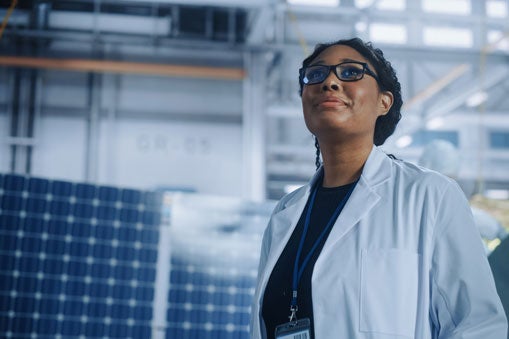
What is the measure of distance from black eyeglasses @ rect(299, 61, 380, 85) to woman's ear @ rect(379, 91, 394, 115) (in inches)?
3.4

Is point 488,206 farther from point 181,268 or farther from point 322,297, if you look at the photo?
point 322,297

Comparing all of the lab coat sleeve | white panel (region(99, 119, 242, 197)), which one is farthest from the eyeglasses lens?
white panel (region(99, 119, 242, 197))

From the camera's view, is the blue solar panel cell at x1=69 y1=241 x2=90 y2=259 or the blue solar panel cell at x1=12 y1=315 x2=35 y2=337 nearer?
the blue solar panel cell at x1=12 y1=315 x2=35 y2=337

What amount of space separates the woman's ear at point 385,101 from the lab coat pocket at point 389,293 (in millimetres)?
544

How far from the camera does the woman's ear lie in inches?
76.2

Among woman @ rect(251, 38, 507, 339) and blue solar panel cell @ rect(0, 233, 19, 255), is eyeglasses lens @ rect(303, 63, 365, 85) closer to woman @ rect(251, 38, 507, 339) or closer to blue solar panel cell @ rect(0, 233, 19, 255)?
woman @ rect(251, 38, 507, 339)

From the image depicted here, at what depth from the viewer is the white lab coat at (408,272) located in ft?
4.93

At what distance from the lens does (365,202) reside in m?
1.72

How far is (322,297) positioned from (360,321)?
4.8 inches

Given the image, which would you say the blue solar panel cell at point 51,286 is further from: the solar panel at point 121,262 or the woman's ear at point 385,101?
the woman's ear at point 385,101

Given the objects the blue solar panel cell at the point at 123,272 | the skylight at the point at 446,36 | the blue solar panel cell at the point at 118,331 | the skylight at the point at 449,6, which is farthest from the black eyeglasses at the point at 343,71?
the skylight at the point at 446,36

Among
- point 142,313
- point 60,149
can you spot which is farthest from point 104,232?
point 60,149

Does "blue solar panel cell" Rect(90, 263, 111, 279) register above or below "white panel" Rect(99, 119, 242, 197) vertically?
below

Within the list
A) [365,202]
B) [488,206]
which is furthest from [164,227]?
[365,202]
